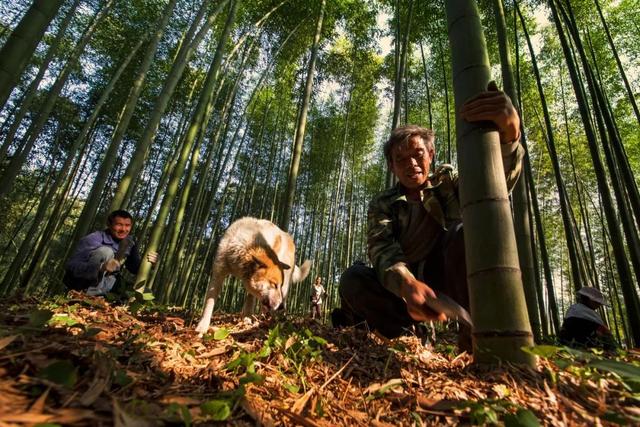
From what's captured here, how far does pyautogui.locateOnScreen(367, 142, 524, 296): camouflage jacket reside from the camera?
189 cm

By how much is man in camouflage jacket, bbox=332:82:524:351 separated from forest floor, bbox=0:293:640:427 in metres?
0.55

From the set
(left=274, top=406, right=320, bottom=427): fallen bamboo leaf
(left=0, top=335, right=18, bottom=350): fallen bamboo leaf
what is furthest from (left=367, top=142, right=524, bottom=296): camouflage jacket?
(left=0, top=335, right=18, bottom=350): fallen bamboo leaf

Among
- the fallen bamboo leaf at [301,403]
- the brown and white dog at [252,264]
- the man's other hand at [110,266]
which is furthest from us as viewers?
the man's other hand at [110,266]

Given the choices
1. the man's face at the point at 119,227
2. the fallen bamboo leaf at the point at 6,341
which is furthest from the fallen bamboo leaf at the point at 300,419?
the man's face at the point at 119,227

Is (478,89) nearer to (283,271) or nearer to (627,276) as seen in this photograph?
(283,271)

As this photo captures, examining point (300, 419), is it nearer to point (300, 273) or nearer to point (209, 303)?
point (209, 303)

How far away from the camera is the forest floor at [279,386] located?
0.76 m

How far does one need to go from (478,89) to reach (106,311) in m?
2.65

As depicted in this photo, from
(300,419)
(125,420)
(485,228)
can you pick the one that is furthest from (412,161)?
(125,420)

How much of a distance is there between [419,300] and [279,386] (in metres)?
0.60

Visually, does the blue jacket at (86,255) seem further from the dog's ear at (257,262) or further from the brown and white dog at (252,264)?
the dog's ear at (257,262)

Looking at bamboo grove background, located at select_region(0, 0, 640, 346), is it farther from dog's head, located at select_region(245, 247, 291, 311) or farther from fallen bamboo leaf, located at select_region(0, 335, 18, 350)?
fallen bamboo leaf, located at select_region(0, 335, 18, 350)

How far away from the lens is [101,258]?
3631 mm

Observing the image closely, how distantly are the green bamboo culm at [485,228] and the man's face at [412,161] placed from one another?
2.00 feet
